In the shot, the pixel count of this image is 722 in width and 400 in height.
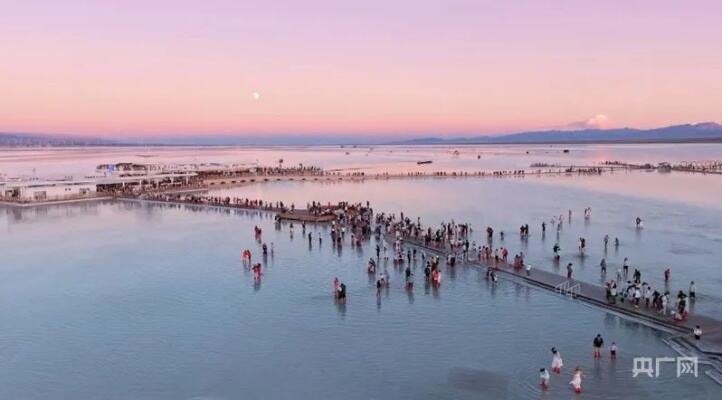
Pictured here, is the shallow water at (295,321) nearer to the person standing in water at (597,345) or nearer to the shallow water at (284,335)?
the shallow water at (284,335)

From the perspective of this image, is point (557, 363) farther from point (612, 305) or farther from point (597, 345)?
point (612, 305)

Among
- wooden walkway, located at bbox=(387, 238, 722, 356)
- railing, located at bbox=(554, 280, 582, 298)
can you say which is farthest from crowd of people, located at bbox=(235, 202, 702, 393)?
railing, located at bbox=(554, 280, 582, 298)

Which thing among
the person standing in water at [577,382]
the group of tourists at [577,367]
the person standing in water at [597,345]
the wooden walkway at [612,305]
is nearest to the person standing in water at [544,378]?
the group of tourists at [577,367]

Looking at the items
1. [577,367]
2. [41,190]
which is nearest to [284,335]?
[577,367]

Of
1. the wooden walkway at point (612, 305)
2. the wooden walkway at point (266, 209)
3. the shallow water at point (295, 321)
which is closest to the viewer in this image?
the shallow water at point (295, 321)

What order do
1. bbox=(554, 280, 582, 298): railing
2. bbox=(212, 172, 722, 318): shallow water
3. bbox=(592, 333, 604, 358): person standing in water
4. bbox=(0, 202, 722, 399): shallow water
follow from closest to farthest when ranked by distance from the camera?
bbox=(0, 202, 722, 399): shallow water → bbox=(592, 333, 604, 358): person standing in water → bbox=(554, 280, 582, 298): railing → bbox=(212, 172, 722, 318): shallow water

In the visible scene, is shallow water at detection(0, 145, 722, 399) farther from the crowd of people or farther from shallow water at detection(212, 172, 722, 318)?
the crowd of people
